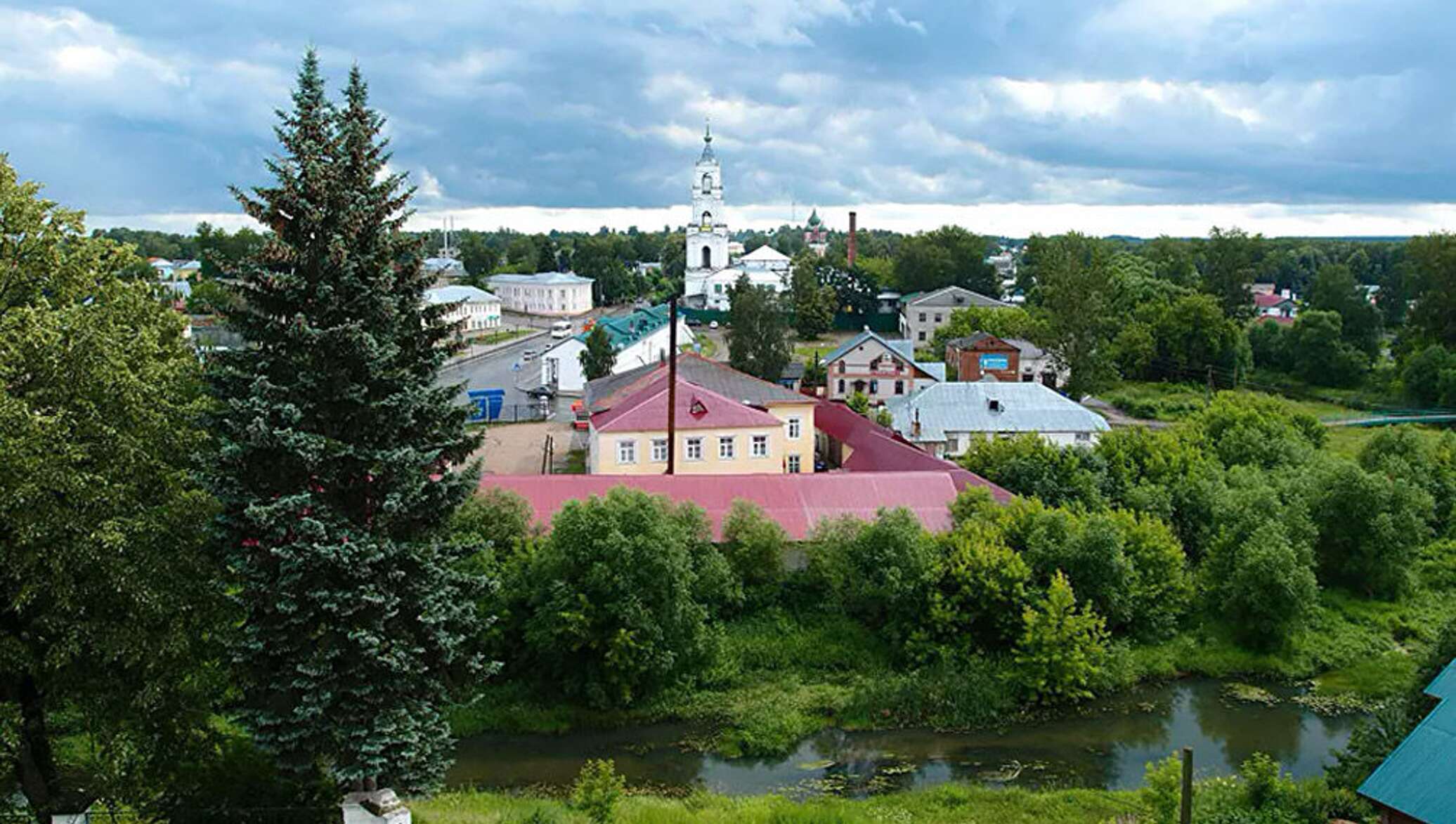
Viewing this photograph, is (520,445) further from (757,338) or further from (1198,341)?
(1198,341)

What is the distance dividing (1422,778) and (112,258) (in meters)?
16.3

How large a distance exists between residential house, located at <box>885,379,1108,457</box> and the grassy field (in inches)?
689

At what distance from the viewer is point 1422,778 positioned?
11945mm

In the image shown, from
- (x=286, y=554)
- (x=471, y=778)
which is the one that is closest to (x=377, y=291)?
(x=286, y=554)

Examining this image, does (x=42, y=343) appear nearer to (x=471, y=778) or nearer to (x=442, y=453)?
(x=442, y=453)

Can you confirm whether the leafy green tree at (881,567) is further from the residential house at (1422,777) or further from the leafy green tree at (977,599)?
the residential house at (1422,777)

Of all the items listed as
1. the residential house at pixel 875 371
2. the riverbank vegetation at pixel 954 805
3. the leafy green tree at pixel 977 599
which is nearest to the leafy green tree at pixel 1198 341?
the residential house at pixel 875 371

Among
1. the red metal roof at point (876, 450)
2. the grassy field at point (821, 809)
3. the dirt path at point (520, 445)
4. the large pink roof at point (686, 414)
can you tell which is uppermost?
the large pink roof at point (686, 414)

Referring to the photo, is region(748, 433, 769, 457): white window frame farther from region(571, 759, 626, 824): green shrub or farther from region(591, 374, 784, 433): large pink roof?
region(571, 759, 626, 824): green shrub

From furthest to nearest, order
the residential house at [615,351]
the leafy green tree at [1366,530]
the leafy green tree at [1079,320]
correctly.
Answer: the residential house at [615,351] < the leafy green tree at [1079,320] < the leafy green tree at [1366,530]

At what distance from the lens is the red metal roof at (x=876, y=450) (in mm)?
25031

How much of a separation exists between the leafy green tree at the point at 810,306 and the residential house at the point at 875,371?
23.0 metres

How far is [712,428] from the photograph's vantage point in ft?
93.6

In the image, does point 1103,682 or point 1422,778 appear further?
point 1103,682
